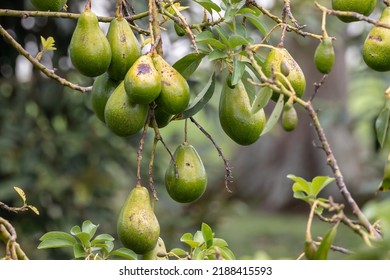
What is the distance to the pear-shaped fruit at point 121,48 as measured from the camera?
106 centimetres

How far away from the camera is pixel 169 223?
328 cm

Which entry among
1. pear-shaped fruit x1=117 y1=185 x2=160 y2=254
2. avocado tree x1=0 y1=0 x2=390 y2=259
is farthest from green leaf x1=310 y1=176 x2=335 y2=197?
pear-shaped fruit x1=117 y1=185 x2=160 y2=254

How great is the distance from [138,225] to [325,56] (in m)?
0.33

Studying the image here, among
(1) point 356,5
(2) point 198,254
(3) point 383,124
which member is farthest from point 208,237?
(1) point 356,5

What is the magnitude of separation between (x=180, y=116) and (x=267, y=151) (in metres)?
7.18

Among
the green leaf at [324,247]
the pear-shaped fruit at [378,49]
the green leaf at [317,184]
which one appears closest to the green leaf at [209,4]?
the pear-shaped fruit at [378,49]

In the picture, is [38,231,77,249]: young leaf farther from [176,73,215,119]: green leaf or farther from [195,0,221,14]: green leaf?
[195,0,221,14]: green leaf

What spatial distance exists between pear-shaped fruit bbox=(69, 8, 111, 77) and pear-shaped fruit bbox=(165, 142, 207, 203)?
0.17m

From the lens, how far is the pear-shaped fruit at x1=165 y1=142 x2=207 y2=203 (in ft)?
3.47

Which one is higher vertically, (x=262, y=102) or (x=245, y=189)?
(x=262, y=102)

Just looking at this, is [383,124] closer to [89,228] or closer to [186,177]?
[186,177]

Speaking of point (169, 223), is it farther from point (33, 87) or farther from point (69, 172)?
point (33, 87)

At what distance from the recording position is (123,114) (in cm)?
101
